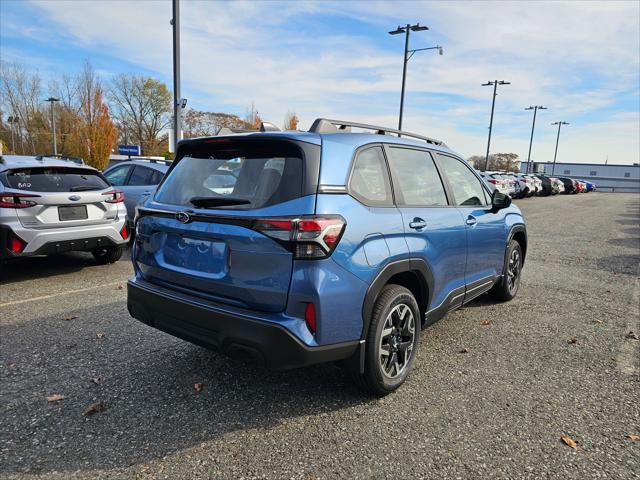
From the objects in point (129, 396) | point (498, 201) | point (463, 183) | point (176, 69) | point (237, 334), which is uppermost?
point (176, 69)

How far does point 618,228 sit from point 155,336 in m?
15.6

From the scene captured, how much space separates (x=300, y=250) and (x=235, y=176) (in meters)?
0.81

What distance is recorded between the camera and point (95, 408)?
296 centimetres

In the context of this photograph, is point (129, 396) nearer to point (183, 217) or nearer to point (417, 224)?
point (183, 217)

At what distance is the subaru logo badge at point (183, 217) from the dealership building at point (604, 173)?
106542 mm

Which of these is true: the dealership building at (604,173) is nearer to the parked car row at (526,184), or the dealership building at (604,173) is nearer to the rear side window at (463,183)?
the parked car row at (526,184)

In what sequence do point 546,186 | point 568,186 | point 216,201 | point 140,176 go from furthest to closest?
point 568,186, point 546,186, point 140,176, point 216,201

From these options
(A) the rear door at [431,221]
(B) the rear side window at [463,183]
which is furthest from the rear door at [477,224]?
(A) the rear door at [431,221]

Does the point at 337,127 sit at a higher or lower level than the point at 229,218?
higher

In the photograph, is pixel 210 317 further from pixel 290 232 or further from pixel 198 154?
pixel 198 154

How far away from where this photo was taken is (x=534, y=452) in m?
2.62

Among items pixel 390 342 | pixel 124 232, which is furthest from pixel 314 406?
pixel 124 232

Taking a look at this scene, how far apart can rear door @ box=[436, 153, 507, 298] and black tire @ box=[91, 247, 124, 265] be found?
5.33 meters

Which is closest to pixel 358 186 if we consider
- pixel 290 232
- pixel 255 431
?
pixel 290 232
